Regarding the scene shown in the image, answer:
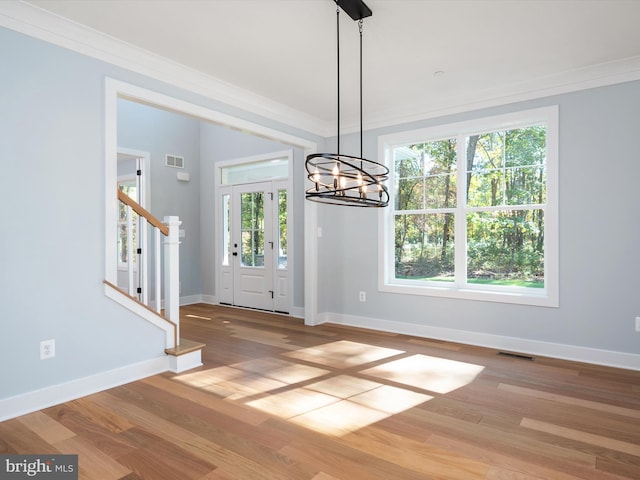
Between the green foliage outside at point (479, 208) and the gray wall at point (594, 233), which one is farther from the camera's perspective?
Answer: the green foliage outside at point (479, 208)

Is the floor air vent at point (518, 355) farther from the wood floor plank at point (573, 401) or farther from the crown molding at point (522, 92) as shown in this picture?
the crown molding at point (522, 92)

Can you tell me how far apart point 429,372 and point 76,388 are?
2719mm

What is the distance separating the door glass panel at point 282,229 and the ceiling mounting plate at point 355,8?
3418 millimetres

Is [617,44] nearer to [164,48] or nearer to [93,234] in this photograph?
[164,48]

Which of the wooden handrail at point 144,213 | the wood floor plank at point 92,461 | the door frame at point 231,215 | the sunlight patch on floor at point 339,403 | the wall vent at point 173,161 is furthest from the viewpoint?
the wall vent at point 173,161

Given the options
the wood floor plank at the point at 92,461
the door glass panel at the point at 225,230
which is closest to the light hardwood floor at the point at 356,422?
the wood floor plank at the point at 92,461

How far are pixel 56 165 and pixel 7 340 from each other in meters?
1.19

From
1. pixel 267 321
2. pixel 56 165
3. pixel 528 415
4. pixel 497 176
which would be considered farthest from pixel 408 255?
pixel 56 165

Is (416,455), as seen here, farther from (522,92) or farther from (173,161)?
(173,161)

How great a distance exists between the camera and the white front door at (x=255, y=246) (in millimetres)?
5922

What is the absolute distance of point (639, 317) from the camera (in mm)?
3363

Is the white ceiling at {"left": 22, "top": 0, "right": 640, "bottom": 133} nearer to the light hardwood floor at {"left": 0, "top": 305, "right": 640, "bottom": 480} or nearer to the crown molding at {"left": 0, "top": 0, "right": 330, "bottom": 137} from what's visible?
the crown molding at {"left": 0, "top": 0, "right": 330, "bottom": 137}

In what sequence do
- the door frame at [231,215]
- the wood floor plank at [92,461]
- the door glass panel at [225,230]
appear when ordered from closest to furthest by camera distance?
the wood floor plank at [92,461]
the door frame at [231,215]
the door glass panel at [225,230]

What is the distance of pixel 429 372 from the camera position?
3.32 metres
